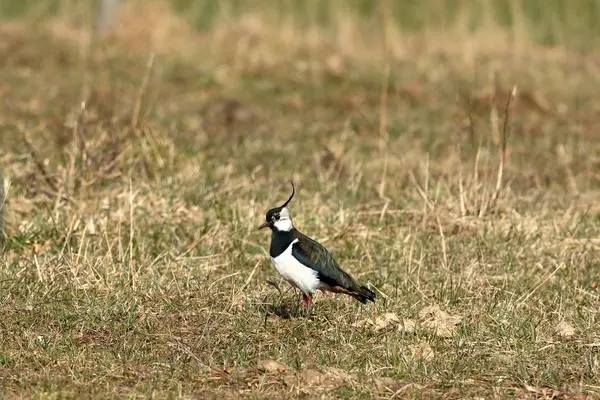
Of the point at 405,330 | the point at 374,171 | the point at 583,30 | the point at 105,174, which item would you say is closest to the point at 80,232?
the point at 105,174

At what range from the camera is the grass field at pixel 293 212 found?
17.9 ft

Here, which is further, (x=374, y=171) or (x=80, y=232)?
(x=374, y=171)

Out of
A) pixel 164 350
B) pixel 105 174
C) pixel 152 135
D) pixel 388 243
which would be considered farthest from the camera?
pixel 152 135

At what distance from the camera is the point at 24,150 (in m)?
9.31

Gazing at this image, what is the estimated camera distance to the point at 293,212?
25.9ft

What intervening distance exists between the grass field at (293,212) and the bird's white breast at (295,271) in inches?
10.6

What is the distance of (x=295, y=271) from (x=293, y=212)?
2161 millimetres

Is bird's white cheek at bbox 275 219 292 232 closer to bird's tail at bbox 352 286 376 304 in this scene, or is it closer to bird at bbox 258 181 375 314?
bird at bbox 258 181 375 314

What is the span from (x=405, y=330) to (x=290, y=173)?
3.63 metres

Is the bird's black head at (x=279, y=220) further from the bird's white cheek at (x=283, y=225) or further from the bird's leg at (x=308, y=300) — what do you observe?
the bird's leg at (x=308, y=300)

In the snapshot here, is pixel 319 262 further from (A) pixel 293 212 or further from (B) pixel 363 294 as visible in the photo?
(A) pixel 293 212

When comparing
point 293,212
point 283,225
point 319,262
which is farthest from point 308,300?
point 293,212

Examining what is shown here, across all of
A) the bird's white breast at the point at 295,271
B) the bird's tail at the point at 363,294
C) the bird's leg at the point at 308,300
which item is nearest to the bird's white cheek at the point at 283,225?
the bird's white breast at the point at 295,271

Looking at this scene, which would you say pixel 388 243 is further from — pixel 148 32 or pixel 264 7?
pixel 264 7
